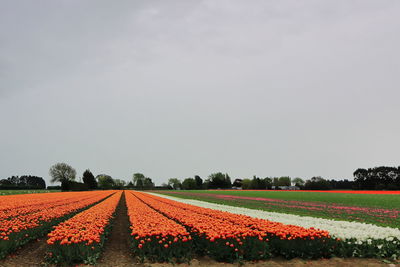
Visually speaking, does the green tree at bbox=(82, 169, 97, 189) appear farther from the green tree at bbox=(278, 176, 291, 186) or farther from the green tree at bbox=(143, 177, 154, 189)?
the green tree at bbox=(278, 176, 291, 186)

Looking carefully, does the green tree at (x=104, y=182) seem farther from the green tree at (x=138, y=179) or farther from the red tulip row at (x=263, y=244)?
the red tulip row at (x=263, y=244)

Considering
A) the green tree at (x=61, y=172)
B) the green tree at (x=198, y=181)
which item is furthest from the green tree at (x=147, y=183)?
the green tree at (x=61, y=172)

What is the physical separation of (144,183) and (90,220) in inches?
7067

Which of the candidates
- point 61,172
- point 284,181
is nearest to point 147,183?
point 61,172

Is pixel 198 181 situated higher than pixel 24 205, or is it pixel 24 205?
pixel 24 205

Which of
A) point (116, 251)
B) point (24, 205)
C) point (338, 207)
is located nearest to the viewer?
point (116, 251)

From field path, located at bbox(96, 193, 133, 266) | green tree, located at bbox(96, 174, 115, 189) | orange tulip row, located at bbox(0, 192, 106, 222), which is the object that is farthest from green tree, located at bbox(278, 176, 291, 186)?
field path, located at bbox(96, 193, 133, 266)

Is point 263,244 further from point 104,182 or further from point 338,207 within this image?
point 104,182

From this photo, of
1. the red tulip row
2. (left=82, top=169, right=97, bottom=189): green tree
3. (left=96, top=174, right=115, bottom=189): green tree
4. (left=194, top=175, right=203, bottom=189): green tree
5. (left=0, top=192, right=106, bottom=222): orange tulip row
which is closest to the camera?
the red tulip row

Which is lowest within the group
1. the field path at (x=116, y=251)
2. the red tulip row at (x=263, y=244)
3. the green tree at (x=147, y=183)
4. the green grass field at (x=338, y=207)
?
the green tree at (x=147, y=183)

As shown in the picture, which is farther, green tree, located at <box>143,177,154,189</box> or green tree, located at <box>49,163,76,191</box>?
green tree, located at <box>143,177,154,189</box>

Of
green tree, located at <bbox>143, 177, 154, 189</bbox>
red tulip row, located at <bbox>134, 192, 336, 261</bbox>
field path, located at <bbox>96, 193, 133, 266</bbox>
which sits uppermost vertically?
red tulip row, located at <bbox>134, 192, 336, 261</bbox>

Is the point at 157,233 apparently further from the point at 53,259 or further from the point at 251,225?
the point at 251,225

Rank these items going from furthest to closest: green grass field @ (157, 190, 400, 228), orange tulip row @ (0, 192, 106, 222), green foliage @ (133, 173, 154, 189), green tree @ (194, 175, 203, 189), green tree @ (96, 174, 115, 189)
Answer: green foliage @ (133, 173, 154, 189) < green tree @ (194, 175, 203, 189) < green tree @ (96, 174, 115, 189) < green grass field @ (157, 190, 400, 228) < orange tulip row @ (0, 192, 106, 222)
